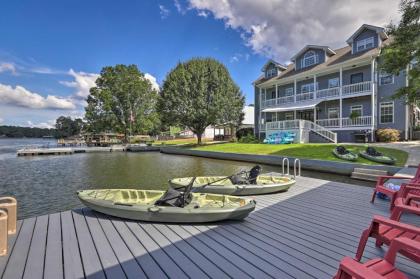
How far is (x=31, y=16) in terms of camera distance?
1325 centimetres

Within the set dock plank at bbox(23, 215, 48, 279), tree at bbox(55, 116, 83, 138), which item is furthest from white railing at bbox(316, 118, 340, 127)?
tree at bbox(55, 116, 83, 138)

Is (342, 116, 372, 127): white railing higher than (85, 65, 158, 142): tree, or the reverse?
(85, 65, 158, 142): tree

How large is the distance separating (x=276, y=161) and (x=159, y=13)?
514 inches

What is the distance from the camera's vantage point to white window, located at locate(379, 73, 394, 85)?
2019 cm

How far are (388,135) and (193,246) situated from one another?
2104 centimetres

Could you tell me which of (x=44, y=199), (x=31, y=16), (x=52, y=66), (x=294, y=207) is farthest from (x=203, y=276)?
(x=52, y=66)

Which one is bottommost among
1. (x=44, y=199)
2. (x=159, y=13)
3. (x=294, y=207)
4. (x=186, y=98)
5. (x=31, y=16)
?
(x=44, y=199)

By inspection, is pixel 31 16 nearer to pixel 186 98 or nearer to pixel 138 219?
pixel 138 219

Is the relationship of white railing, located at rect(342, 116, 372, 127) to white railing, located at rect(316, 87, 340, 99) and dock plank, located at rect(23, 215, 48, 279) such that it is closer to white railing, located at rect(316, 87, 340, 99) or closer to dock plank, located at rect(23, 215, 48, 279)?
white railing, located at rect(316, 87, 340, 99)

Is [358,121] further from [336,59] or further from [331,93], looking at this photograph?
[336,59]

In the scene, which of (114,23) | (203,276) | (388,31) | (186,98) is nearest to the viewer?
(203,276)

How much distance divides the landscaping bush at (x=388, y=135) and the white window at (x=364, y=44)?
8.00 meters

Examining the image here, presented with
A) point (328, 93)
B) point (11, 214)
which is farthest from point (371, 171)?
point (11, 214)

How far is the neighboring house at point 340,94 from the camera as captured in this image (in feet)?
66.4
